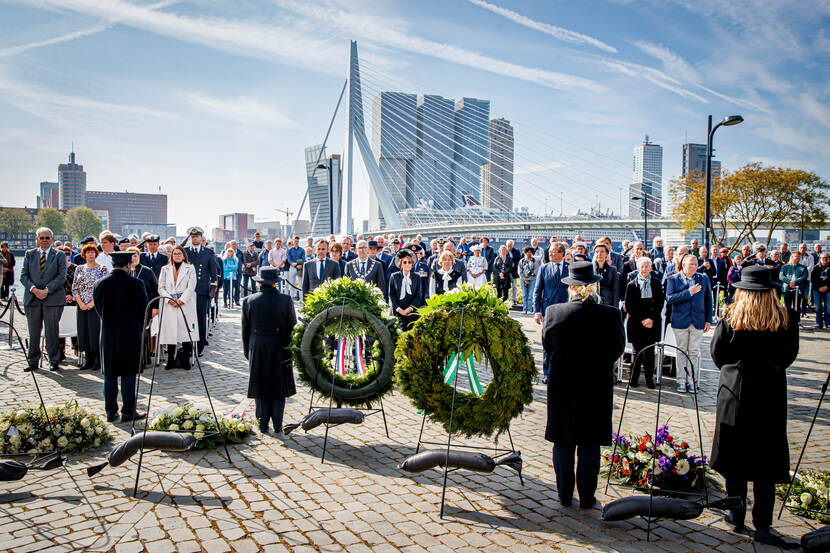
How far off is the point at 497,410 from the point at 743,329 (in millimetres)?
1937

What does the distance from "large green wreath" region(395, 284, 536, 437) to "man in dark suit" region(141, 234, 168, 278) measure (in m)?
6.63

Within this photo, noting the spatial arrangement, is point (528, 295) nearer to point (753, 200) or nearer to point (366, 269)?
point (366, 269)

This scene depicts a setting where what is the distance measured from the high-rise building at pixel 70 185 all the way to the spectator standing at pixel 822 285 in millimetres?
201064

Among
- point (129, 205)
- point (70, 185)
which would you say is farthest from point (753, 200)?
point (70, 185)

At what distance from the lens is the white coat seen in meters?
8.82

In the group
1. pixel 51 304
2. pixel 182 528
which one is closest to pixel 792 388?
pixel 182 528

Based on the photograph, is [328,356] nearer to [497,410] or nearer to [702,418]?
[497,410]

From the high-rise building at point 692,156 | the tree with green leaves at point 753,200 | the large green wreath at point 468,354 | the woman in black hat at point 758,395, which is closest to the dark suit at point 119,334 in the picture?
the large green wreath at point 468,354

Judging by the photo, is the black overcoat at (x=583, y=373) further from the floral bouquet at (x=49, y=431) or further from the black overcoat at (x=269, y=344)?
the floral bouquet at (x=49, y=431)

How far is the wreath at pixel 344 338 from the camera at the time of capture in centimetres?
608

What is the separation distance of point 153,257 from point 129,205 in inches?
7680

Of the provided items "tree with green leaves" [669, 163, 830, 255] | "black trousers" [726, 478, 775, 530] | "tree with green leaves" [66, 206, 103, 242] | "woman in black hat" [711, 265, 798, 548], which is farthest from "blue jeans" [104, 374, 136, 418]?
"tree with green leaves" [66, 206, 103, 242]

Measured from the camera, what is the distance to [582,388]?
14.1ft

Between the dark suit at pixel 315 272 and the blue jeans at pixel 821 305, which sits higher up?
the dark suit at pixel 315 272
